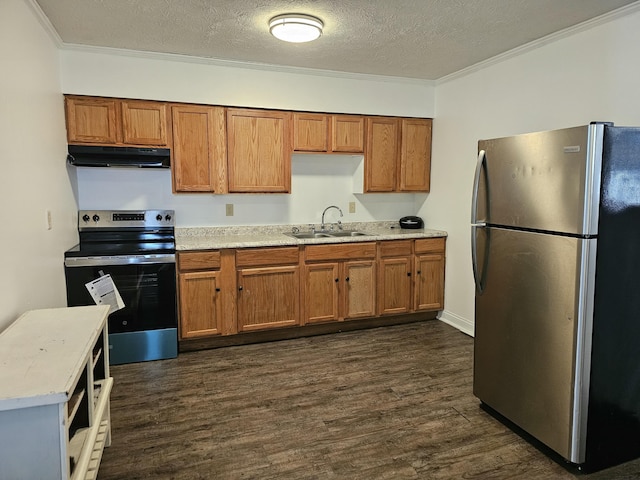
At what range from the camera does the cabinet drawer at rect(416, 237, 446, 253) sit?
416cm

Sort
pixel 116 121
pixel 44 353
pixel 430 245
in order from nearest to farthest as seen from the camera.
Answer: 1. pixel 44 353
2. pixel 116 121
3. pixel 430 245

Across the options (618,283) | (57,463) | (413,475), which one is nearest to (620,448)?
(618,283)

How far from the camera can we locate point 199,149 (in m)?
3.61

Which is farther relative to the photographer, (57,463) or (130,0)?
(130,0)

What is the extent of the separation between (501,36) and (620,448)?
2.63 meters

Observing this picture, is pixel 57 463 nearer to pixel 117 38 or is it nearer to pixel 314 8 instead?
pixel 314 8

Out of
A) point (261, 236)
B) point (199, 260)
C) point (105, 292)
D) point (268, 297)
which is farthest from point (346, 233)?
point (105, 292)

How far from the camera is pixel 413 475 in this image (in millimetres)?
2029

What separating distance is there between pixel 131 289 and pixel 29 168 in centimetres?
120

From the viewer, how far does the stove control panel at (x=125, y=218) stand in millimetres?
3586

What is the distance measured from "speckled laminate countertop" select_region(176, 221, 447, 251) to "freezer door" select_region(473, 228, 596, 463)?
1586 millimetres

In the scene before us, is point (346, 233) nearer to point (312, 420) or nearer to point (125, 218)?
point (125, 218)

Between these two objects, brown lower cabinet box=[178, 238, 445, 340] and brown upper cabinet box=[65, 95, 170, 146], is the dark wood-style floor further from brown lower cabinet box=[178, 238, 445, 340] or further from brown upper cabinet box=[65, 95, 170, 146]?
brown upper cabinet box=[65, 95, 170, 146]

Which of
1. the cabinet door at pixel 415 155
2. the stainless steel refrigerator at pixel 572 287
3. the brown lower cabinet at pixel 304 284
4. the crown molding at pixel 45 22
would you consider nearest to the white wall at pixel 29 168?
the crown molding at pixel 45 22
